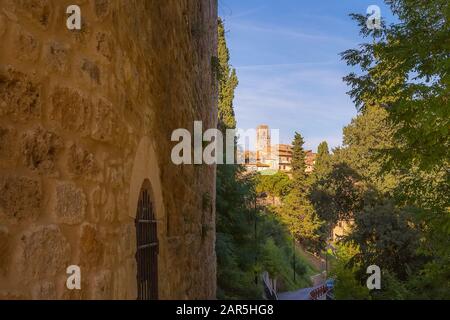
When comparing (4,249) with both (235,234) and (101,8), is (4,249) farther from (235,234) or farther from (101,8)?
(235,234)

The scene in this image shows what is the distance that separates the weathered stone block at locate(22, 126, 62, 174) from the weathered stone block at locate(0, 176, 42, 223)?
0.24ft

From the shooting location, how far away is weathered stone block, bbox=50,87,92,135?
2.04 meters

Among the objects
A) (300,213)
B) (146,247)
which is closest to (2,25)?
(146,247)

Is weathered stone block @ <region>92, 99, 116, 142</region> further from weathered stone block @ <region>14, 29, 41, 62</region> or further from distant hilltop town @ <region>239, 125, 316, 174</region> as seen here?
distant hilltop town @ <region>239, 125, 316, 174</region>

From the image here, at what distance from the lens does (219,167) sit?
1276cm

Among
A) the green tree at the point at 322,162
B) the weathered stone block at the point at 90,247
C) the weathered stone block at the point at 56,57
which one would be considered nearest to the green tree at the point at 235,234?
the weathered stone block at the point at 90,247

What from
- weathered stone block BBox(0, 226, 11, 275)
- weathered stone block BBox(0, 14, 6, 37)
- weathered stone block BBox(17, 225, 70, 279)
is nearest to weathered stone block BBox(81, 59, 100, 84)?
weathered stone block BBox(0, 14, 6, 37)

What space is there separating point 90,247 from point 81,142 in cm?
50

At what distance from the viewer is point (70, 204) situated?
6.96 feet

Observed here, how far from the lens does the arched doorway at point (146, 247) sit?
3.10 metres

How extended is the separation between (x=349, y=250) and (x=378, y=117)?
36.9 feet

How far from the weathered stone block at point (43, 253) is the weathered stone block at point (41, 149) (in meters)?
0.25
